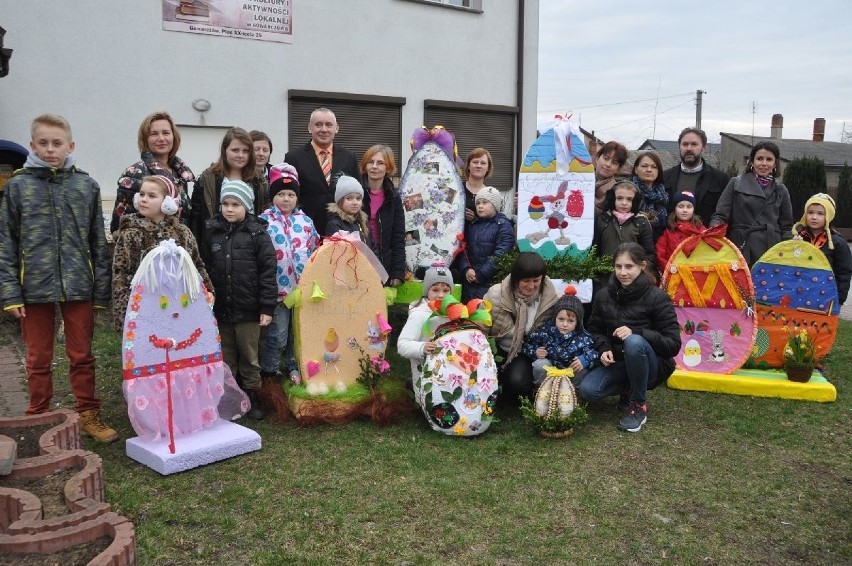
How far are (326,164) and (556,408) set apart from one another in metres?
2.47

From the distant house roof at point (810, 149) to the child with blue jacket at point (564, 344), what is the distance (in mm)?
33218

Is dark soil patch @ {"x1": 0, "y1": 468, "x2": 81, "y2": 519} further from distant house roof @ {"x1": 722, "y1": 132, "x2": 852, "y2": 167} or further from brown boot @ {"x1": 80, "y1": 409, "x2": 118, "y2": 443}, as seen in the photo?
distant house roof @ {"x1": 722, "y1": 132, "x2": 852, "y2": 167}

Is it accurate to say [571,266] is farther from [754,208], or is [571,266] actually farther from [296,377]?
[296,377]

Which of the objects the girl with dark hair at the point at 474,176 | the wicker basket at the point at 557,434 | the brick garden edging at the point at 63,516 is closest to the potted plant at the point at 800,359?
the wicker basket at the point at 557,434

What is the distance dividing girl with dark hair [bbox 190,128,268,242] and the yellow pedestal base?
11.3 ft

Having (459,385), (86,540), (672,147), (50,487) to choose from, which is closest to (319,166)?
(459,385)

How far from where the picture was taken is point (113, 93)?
29.1 feet

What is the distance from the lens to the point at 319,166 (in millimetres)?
5305

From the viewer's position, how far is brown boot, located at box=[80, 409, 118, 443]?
4.17 m

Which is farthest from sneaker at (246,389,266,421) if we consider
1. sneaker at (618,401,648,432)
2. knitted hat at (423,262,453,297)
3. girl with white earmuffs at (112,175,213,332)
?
sneaker at (618,401,648,432)

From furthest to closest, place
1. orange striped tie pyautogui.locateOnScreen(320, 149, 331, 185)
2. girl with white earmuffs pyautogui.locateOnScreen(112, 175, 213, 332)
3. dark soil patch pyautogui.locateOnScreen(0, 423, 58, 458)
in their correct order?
orange striped tie pyautogui.locateOnScreen(320, 149, 331, 185), girl with white earmuffs pyautogui.locateOnScreen(112, 175, 213, 332), dark soil patch pyautogui.locateOnScreen(0, 423, 58, 458)

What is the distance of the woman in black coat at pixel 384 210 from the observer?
5.35m

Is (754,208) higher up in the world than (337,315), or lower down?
higher up

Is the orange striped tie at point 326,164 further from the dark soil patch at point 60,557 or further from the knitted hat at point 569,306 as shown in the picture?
the dark soil patch at point 60,557
